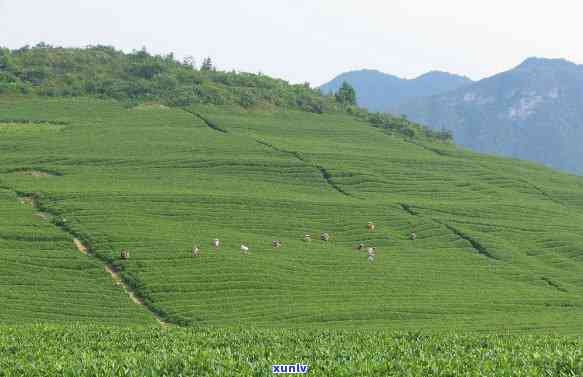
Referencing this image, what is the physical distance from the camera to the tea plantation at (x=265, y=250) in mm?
34188

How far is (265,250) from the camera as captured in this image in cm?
5897

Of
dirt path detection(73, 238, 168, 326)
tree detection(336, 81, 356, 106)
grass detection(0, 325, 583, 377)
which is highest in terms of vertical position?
tree detection(336, 81, 356, 106)

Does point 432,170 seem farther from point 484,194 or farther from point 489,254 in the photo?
point 489,254

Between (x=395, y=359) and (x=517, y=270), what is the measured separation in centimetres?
3465

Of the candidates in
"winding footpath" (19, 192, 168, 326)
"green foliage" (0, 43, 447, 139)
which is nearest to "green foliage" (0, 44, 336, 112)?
"green foliage" (0, 43, 447, 139)

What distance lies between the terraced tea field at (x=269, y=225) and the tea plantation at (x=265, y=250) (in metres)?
0.23

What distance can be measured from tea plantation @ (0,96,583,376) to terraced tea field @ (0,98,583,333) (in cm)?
23

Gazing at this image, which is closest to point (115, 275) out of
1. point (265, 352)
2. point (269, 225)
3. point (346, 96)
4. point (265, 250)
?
point (265, 250)

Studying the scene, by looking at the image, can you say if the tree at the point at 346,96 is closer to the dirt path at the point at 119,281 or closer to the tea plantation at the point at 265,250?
the tea plantation at the point at 265,250

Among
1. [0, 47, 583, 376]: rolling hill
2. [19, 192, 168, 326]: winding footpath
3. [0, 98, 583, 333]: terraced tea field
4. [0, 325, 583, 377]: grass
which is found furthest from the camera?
[0, 98, 583, 333]: terraced tea field

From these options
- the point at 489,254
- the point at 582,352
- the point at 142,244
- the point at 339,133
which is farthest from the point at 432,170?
the point at 582,352

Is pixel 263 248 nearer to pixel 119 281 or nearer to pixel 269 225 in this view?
pixel 269 225

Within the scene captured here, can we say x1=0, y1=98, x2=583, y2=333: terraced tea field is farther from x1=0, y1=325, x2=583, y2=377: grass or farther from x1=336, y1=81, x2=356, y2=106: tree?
x1=336, y1=81, x2=356, y2=106: tree

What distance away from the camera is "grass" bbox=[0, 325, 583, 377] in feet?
91.3
